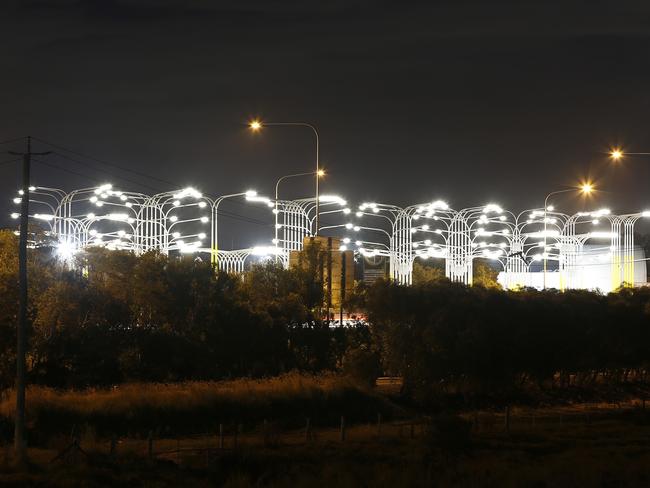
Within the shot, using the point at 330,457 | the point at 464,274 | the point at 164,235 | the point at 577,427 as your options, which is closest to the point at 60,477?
the point at 330,457

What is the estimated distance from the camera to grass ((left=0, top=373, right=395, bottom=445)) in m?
31.8

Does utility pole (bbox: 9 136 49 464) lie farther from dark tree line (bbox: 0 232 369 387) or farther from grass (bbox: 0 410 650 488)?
dark tree line (bbox: 0 232 369 387)

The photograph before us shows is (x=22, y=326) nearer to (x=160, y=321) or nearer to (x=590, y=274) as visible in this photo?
(x=160, y=321)

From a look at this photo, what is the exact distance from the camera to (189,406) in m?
34.4

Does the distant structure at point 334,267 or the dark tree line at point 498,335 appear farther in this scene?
the distant structure at point 334,267

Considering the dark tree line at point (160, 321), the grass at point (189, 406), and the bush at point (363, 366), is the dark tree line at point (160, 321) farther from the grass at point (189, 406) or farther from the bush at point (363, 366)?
the bush at point (363, 366)

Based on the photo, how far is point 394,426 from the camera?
3550cm

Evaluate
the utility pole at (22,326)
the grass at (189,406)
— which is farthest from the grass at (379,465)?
the grass at (189,406)

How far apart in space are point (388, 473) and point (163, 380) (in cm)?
2213

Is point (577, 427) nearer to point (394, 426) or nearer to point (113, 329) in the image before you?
point (394, 426)

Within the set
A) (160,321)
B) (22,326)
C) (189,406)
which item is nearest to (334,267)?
(160,321)

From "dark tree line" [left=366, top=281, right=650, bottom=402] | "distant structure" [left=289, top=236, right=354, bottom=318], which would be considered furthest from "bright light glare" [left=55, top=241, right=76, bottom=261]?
"dark tree line" [left=366, top=281, right=650, bottom=402]

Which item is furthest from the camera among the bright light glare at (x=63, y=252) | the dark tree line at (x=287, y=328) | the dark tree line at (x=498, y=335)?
the bright light glare at (x=63, y=252)

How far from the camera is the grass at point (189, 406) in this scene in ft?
104
